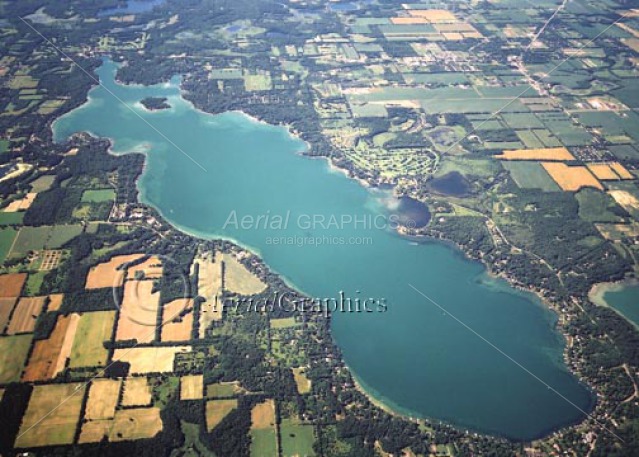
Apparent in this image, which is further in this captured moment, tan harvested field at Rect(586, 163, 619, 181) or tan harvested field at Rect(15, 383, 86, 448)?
tan harvested field at Rect(586, 163, 619, 181)

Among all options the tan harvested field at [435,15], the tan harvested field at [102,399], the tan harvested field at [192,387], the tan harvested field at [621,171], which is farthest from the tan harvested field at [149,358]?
the tan harvested field at [435,15]

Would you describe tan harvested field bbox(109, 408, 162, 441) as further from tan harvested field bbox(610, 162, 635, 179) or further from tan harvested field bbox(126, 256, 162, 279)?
tan harvested field bbox(610, 162, 635, 179)

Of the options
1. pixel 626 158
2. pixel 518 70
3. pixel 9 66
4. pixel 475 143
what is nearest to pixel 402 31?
pixel 518 70

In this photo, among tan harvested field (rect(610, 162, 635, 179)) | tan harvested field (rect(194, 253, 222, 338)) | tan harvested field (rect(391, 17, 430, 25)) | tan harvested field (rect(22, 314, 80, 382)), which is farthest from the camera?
tan harvested field (rect(391, 17, 430, 25))

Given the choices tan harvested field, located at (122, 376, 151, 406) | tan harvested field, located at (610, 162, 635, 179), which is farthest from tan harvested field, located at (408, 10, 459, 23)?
tan harvested field, located at (122, 376, 151, 406)

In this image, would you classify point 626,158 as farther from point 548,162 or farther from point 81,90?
point 81,90

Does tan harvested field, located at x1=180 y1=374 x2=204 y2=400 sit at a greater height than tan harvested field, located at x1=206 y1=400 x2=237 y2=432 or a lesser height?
greater

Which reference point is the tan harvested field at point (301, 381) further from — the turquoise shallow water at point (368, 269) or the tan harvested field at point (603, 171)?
the tan harvested field at point (603, 171)
